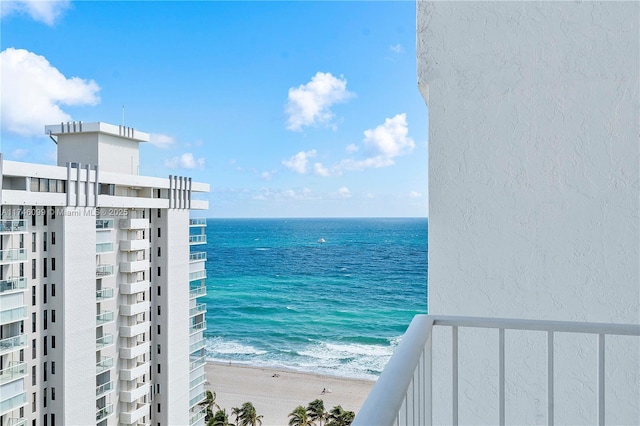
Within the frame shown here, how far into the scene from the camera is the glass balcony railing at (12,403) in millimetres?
5875

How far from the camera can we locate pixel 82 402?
674 centimetres

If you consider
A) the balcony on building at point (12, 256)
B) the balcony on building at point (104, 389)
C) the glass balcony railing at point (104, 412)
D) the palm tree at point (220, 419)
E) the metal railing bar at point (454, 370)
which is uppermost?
the metal railing bar at point (454, 370)

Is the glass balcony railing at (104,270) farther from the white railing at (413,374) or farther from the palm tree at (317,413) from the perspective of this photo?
the white railing at (413,374)

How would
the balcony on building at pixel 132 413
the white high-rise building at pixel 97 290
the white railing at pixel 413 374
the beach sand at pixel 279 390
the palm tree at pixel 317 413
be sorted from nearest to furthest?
the white railing at pixel 413 374
the white high-rise building at pixel 97 290
the balcony on building at pixel 132 413
the palm tree at pixel 317 413
the beach sand at pixel 279 390

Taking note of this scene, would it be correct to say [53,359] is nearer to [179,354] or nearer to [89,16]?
[179,354]

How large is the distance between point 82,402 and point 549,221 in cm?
715

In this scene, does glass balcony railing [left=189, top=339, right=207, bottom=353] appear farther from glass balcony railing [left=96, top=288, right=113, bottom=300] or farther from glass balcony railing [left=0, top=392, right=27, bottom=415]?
glass balcony railing [left=0, top=392, right=27, bottom=415]

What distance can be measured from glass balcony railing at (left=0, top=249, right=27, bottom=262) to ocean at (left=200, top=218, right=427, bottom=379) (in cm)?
792

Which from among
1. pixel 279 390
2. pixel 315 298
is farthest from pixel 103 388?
pixel 315 298

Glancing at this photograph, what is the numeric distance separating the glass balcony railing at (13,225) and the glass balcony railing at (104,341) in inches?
81.3

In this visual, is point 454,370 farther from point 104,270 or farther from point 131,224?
point 131,224

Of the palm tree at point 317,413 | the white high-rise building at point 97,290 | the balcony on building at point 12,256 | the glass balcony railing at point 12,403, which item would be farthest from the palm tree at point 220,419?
the balcony on building at point 12,256

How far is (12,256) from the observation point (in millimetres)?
5895

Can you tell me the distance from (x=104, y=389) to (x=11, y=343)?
176 cm
